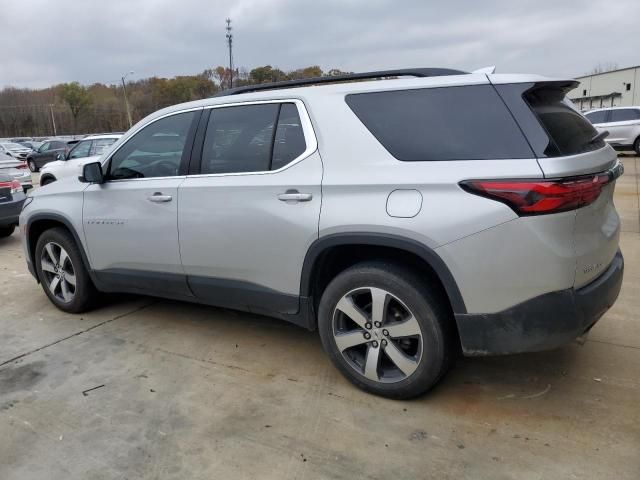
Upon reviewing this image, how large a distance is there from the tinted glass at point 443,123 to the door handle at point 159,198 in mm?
1506

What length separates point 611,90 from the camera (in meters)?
48.4

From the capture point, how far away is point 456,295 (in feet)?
8.78

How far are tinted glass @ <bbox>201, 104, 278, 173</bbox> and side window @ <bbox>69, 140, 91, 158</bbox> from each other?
36.6ft

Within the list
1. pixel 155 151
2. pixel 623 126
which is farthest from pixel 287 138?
pixel 623 126

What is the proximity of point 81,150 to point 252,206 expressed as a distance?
12.0m

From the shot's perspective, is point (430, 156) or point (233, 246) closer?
point (430, 156)

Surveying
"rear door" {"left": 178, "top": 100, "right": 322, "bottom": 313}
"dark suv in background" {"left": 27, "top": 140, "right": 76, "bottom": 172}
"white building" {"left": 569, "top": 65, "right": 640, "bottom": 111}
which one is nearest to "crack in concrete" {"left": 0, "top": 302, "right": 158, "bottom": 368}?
"rear door" {"left": 178, "top": 100, "right": 322, "bottom": 313}

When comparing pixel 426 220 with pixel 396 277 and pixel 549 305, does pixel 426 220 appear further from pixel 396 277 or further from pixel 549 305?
pixel 549 305

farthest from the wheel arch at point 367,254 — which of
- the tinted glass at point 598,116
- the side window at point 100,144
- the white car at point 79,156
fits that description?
the tinted glass at point 598,116

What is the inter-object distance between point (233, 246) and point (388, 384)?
Answer: 1314 mm

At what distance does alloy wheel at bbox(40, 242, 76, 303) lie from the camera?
4574mm

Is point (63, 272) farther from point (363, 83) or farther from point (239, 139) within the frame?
point (363, 83)

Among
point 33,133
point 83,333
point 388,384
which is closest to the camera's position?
point 388,384

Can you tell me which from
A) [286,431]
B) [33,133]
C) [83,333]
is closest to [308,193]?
[286,431]
